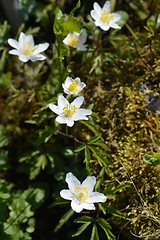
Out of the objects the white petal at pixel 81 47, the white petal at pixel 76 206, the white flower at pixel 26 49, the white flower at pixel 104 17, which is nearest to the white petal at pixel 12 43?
the white flower at pixel 26 49

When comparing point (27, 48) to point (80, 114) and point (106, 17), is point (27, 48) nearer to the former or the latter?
point (106, 17)

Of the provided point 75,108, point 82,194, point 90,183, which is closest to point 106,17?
point 75,108

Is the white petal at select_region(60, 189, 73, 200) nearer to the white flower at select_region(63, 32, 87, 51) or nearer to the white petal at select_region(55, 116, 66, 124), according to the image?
the white petal at select_region(55, 116, 66, 124)

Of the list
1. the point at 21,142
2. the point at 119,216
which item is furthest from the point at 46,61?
the point at 119,216

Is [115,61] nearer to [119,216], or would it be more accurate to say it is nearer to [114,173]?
[114,173]

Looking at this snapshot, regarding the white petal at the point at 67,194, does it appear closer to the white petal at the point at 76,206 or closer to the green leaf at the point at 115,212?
the white petal at the point at 76,206

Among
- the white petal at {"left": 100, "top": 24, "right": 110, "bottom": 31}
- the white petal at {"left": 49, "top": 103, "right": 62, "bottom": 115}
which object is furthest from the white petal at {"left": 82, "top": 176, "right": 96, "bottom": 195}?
the white petal at {"left": 100, "top": 24, "right": 110, "bottom": 31}
